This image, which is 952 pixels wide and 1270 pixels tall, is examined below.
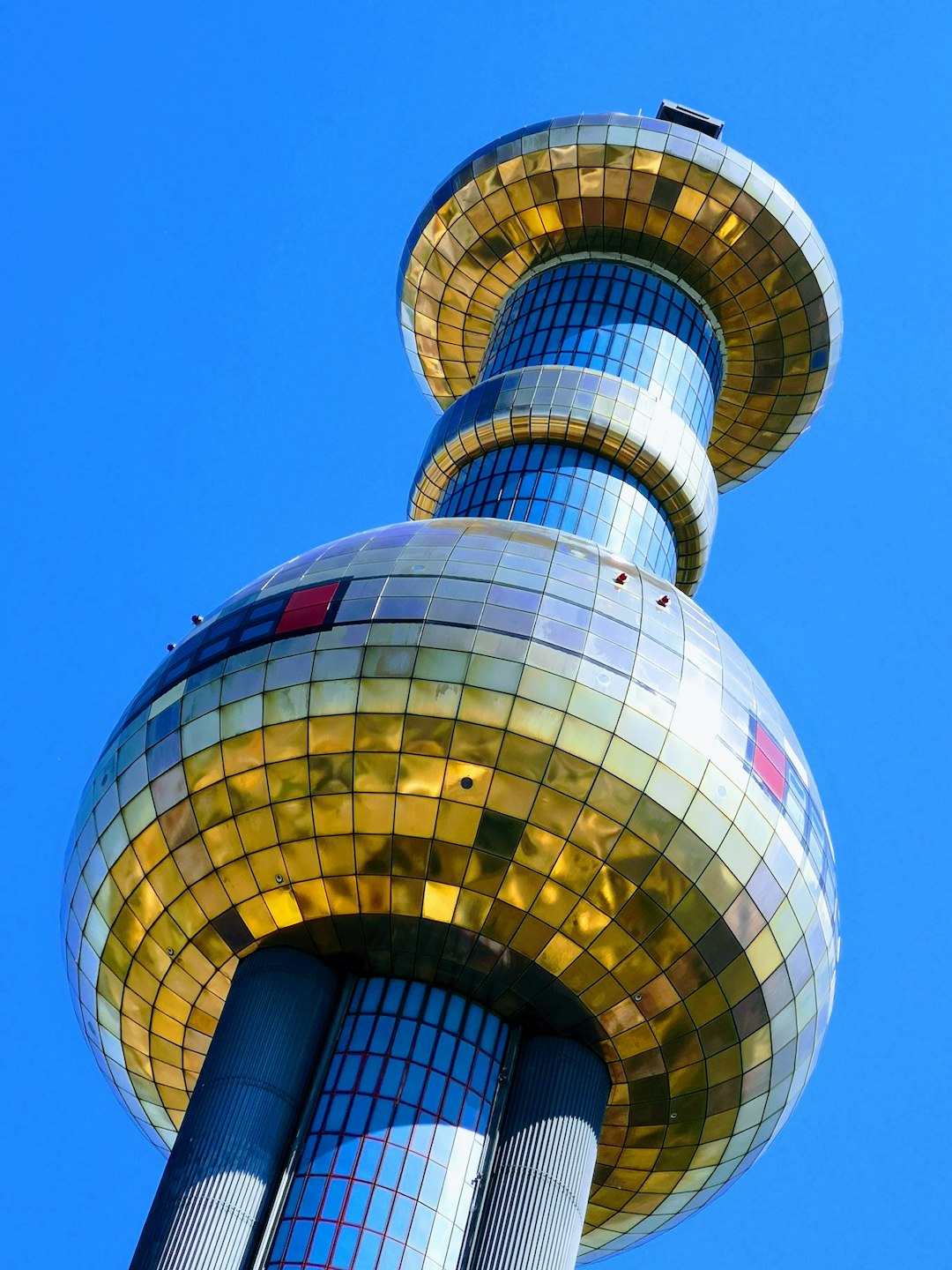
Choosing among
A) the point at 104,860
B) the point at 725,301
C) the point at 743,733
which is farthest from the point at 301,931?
the point at 725,301

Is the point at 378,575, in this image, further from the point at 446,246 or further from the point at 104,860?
the point at 446,246

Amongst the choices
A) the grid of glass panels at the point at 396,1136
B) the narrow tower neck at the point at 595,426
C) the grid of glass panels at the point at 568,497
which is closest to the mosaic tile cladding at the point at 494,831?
the grid of glass panels at the point at 396,1136

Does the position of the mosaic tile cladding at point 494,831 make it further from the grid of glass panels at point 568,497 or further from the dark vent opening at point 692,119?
the dark vent opening at point 692,119

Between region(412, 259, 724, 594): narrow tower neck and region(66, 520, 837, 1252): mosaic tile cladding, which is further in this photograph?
region(412, 259, 724, 594): narrow tower neck

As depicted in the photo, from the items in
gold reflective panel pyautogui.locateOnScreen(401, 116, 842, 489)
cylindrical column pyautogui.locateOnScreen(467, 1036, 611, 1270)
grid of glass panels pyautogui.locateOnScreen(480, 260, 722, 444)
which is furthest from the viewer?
gold reflective panel pyautogui.locateOnScreen(401, 116, 842, 489)

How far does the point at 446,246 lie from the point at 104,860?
25703 mm

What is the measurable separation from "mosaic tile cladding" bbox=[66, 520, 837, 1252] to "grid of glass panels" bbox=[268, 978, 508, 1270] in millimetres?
774

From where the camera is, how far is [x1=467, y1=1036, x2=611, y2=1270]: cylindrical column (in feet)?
78.0

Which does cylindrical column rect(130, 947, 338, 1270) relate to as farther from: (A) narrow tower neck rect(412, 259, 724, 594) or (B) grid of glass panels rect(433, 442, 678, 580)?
(B) grid of glass panels rect(433, 442, 678, 580)

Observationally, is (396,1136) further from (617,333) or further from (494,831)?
(617,333)

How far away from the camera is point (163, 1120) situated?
1168 inches

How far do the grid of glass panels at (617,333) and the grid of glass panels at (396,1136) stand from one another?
20329 mm

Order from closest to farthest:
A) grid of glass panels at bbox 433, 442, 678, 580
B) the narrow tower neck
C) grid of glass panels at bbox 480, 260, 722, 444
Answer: grid of glass panels at bbox 433, 442, 678, 580 < the narrow tower neck < grid of glass panels at bbox 480, 260, 722, 444

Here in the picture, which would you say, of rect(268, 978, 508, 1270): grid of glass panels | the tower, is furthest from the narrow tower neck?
rect(268, 978, 508, 1270): grid of glass panels
